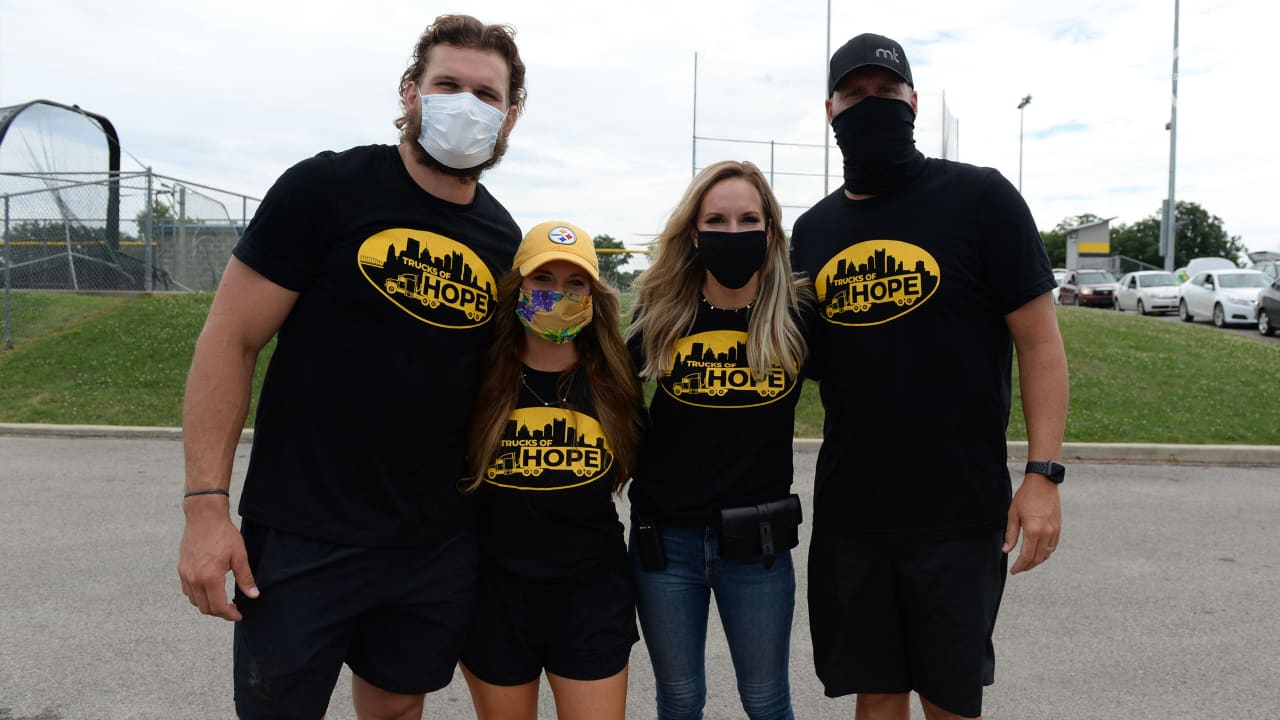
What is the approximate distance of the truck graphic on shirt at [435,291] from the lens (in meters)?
2.36

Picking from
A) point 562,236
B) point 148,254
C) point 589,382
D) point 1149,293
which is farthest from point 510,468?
point 1149,293

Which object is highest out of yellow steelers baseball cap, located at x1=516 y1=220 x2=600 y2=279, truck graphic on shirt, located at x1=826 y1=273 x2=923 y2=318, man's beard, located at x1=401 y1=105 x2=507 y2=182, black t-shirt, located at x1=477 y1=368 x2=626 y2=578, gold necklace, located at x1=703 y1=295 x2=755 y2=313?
man's beard, located at x1=401 y1=105 x2=507 y2=182

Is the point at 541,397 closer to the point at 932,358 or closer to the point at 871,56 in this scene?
the point at 932,358

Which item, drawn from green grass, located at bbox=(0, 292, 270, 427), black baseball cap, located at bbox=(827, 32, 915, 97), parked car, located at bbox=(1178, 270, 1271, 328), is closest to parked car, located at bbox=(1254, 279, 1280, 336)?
parked car, located at bbox=(1178, 270, 1271, 328)

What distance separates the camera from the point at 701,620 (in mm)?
2730

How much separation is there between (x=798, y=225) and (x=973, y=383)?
31.1 inches

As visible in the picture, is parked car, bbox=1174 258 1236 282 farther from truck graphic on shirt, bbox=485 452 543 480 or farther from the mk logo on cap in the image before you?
truck graphic on shirt, bbox=485 452 543 480

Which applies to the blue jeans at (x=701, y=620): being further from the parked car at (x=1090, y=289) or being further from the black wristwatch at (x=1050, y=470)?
the parked car at (x=1090, y=289)

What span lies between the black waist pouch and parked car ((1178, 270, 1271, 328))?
78.1ft

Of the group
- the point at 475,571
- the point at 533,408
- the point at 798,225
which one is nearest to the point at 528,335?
the point at 533,408

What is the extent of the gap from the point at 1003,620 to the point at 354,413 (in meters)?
3.66

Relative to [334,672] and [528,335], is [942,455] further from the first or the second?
[334,672]

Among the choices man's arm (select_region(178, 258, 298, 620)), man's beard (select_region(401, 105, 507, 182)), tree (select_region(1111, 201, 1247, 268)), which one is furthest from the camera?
tree (select_region(1111, 201, 1247, 268))

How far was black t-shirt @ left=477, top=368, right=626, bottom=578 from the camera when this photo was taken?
8.38 feet
